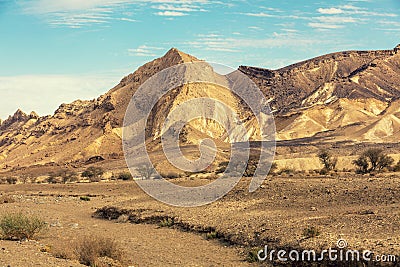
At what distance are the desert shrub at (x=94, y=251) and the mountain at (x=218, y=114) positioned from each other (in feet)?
249

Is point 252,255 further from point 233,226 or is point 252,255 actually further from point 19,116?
point 19,116

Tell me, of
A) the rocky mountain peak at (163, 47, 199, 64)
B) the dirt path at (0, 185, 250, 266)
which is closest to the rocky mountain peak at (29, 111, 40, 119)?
the rocky mountain peak at (163, 47, 199, 64)

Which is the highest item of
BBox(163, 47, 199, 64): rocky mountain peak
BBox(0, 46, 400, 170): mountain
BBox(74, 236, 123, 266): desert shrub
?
BBox(163, 47, 199, 64): rocky mountain peak

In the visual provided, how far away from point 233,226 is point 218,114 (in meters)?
106

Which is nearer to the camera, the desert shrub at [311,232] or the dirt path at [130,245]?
the dirt path at [130,245]

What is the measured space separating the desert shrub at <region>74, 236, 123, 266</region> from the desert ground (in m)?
0.31

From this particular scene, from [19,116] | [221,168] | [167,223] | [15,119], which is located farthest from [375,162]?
[15,119]

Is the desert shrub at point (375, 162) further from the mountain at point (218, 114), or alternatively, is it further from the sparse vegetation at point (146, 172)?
the mountain at point (218, 114)

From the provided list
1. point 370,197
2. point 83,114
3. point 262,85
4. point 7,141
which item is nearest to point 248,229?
point 370,197

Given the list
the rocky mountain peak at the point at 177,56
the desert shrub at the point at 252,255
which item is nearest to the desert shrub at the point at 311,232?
the desert shrub at the point at 252,255

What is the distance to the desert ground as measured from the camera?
15211 millimetres

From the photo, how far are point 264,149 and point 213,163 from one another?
66.6ft

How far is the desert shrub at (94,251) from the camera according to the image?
49.0ft

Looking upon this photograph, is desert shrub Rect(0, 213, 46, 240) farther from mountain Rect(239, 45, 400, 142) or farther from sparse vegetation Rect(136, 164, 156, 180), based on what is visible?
mountain Rect(239, 45, 400, 142)
